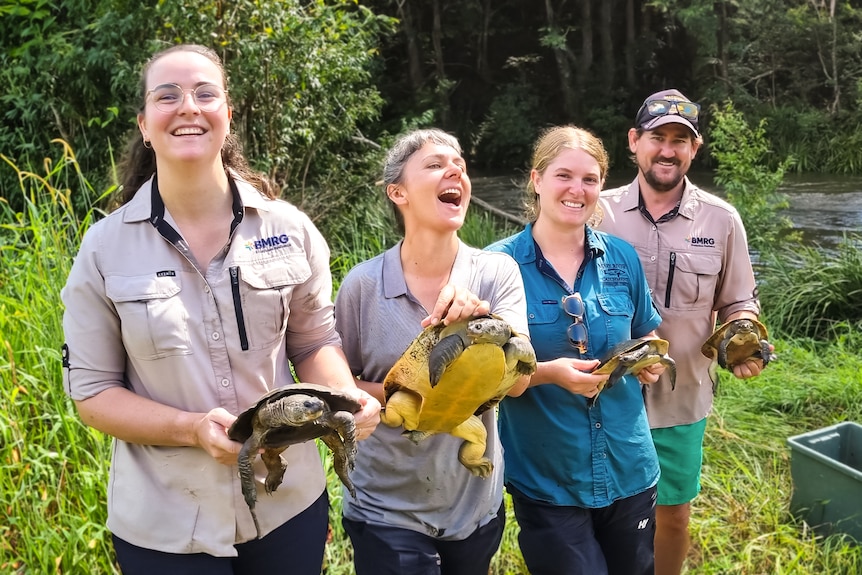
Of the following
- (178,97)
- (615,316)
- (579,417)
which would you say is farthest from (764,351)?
(178,97)

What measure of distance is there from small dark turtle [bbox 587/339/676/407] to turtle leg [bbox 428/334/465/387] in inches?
24.5

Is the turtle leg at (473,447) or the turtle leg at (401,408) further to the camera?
the turtle leg at (473,447)

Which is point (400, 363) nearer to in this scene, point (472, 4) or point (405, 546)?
point (405, 546)

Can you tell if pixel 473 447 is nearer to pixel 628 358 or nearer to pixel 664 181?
pixel 628 358

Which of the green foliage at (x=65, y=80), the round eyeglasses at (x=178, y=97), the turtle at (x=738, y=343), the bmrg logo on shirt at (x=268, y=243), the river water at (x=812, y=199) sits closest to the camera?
the round eyeglasses at (x=178, y=97)

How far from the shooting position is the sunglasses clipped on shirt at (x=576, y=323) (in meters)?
2.29

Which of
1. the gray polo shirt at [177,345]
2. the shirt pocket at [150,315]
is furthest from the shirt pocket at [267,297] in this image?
the shirt pocket at [150,315]

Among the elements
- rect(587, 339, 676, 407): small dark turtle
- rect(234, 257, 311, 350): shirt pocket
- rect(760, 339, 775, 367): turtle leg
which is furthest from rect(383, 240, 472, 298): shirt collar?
rect(760, 339, 775, 367): turtle leg

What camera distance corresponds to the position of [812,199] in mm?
12438

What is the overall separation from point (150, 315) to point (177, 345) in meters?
0.10

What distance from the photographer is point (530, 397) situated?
2.35m

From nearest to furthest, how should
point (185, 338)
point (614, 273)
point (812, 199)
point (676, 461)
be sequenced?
point (185, 338)
point (614, 273)
point (676, 461)
point (812, 199)

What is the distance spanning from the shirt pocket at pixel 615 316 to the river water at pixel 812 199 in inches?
221

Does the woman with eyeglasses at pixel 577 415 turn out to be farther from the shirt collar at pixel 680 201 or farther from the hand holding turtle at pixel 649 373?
the shirt collar at pixel 680 201
